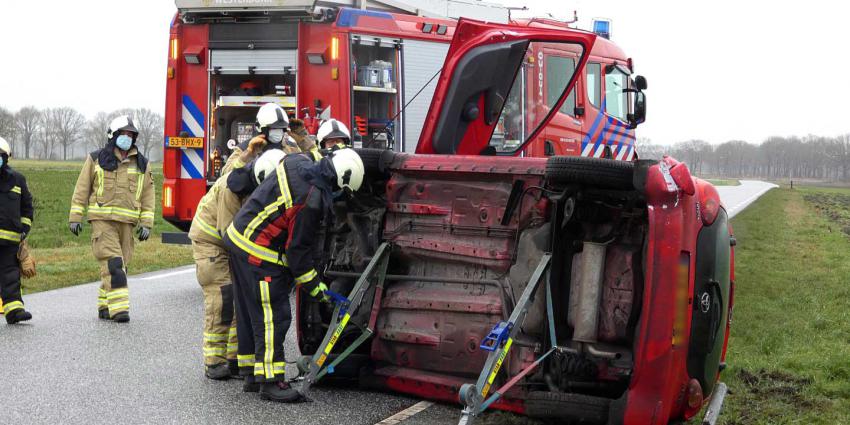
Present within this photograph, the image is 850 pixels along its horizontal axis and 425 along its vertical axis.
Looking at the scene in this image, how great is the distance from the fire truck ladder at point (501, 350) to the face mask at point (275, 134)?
8.67 ft

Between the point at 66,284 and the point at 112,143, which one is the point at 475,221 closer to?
the point at 112,143

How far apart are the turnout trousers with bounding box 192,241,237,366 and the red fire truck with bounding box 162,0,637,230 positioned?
3.60 meters

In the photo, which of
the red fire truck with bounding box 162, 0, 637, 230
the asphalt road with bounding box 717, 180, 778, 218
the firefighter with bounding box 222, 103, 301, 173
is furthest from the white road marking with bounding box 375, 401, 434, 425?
the asphalt road with bounding box 717, 180, 778, 218

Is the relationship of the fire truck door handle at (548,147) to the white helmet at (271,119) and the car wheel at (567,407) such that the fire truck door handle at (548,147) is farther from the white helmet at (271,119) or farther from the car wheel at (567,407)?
the car wheel at (567,407)

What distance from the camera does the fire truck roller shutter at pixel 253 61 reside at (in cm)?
1034

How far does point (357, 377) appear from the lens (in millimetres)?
6051

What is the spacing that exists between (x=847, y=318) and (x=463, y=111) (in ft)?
13.7

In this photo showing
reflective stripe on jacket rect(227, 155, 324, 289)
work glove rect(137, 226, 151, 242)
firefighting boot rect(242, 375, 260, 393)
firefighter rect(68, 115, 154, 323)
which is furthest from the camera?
work glove rect(137, 226, 151, 242)

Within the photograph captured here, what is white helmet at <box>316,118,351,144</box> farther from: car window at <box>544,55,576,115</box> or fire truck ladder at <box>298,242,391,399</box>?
car window at <box>544,55,576,115</box>

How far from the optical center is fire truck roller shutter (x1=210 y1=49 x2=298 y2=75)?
10.3 metres

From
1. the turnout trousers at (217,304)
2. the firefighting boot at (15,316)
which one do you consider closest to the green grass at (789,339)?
the turnout trousers at (217,304)

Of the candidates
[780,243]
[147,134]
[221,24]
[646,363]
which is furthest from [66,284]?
[147,134]

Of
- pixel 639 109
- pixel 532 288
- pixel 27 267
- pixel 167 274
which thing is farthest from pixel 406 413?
pixel 167 274

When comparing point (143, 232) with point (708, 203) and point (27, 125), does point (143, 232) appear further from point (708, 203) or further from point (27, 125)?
point (27, 125)
